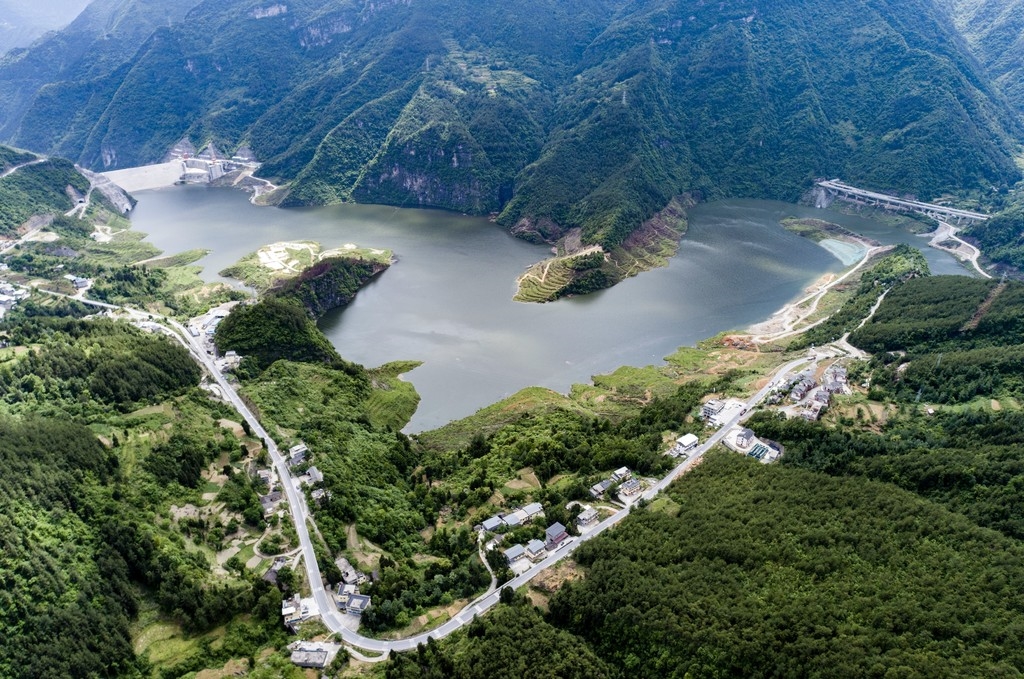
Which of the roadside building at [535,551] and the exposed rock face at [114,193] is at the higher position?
the roadside building at [535,551]

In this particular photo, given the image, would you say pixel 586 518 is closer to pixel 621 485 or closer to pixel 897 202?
pixel 621 485

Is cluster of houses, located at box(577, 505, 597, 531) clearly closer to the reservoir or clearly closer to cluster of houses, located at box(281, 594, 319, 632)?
cluster of houses, located at box(281, 594, 319, 632)

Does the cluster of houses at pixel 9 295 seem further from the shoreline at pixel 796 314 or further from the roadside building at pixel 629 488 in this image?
the shoreline at pixel 796 314

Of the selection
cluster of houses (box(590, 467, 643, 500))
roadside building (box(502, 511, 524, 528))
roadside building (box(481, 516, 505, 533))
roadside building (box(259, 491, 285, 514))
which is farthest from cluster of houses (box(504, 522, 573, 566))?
roadside building (box(259, 491, 285, 514))

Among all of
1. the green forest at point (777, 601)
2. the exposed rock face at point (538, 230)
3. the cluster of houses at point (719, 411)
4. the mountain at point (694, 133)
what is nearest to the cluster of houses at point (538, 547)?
the green forest at point (777, 601)

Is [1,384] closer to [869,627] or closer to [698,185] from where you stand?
[869,627]
